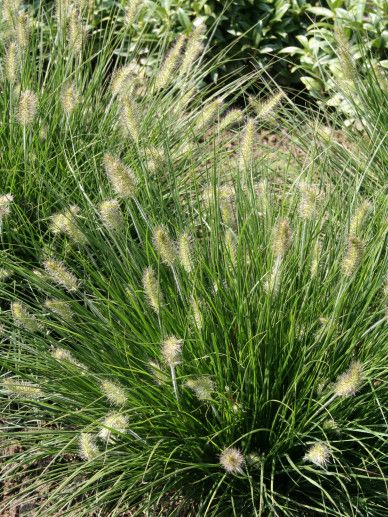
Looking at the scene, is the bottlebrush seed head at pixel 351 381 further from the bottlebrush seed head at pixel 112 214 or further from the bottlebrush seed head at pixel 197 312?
the bottlebrush seed head at pixel 112 214

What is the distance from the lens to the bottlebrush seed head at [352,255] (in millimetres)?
2665

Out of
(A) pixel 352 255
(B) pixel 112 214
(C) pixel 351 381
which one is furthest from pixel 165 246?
(C) pixel 351 381

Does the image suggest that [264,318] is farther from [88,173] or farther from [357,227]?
[88,173]

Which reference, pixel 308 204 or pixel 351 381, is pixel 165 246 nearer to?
pixel 308 204

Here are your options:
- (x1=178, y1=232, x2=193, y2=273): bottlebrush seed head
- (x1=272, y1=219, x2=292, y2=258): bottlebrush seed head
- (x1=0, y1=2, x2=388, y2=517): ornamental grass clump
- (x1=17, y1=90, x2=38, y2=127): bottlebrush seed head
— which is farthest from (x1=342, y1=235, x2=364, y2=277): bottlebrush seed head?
(x1=17, y1=90, x2=38, y2=127): bottlebrush seed head

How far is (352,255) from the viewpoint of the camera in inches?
106

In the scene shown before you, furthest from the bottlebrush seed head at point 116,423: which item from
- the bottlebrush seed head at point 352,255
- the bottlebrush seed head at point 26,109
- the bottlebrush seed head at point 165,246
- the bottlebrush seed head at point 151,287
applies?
the bottlebrush seed head at point 26,109

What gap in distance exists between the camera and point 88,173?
4.01m

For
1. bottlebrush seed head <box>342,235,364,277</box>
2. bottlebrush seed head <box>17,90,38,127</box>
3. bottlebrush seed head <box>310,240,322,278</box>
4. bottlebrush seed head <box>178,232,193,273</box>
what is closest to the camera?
bottlebrush seed head <box>342,235,364,277</box>

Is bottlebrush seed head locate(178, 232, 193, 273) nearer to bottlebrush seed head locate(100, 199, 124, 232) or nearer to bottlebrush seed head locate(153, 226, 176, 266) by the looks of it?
bottlebrush seed head locate(153, 226, 176, 266)

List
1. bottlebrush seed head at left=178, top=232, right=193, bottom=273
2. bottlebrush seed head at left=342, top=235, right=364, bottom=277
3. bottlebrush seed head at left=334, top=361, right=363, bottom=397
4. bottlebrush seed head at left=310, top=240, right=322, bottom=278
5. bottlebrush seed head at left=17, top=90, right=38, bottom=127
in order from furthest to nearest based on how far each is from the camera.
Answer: bottlebrush seed head at left=17, top=90, right=38, bottom=127 < bottlebrush seed head at left=310, top=240, right=322, bottom=278 < bottlebrush seed head at left=178, top=232, right=193, bottom=273 < bottlebrush seed head at left=342, top=235, right=364, bottom=277 < bottlebrush seed head at left=334, top=361, right=363, bottom=397

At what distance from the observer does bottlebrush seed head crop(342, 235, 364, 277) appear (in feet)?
8.74

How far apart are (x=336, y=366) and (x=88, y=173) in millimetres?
1558

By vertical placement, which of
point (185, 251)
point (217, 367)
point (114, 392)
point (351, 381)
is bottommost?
point (217, 367)
